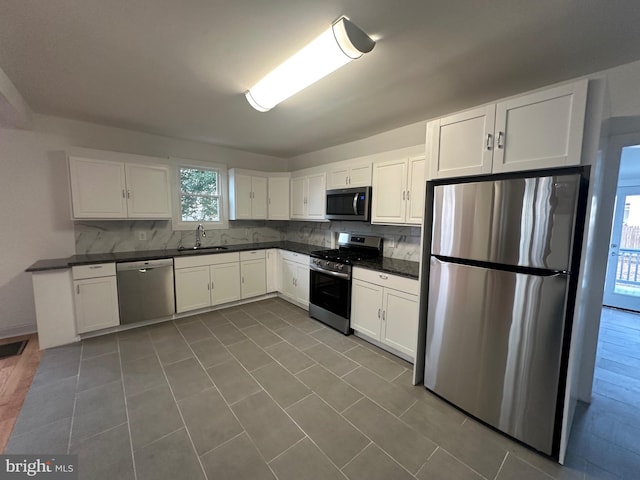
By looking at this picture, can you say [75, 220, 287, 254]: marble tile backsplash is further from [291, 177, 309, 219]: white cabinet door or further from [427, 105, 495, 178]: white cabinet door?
[427, 105, 495, 178]: white cabinet door

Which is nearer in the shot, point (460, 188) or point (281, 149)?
point (460, 188)

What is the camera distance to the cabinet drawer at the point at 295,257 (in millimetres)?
3812

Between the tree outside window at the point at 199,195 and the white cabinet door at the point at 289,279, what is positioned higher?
the tree outside window at the point at 199,195

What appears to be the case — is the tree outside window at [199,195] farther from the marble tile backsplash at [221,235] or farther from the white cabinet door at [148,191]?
the white cabinet door at [148,191]

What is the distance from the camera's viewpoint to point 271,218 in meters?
4.60

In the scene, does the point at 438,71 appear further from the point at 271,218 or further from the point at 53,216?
the point at 53,216

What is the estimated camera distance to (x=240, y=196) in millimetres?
4254

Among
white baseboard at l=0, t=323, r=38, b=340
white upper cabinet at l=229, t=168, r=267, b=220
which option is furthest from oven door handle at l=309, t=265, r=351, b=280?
white baseboard at l=0, t=323, r=38, b=340

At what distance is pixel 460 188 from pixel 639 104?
1.35 metres

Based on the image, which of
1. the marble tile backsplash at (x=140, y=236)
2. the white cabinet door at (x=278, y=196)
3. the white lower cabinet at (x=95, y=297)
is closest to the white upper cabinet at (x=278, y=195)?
the white cabinet door at (x=278, y=196)

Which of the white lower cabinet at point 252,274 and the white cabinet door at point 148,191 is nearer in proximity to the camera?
the white cabinet door at point 148,191

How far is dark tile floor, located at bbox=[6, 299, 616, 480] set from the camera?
151cm

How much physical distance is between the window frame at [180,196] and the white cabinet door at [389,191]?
259cm

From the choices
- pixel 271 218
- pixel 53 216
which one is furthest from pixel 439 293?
pixel 53 216
